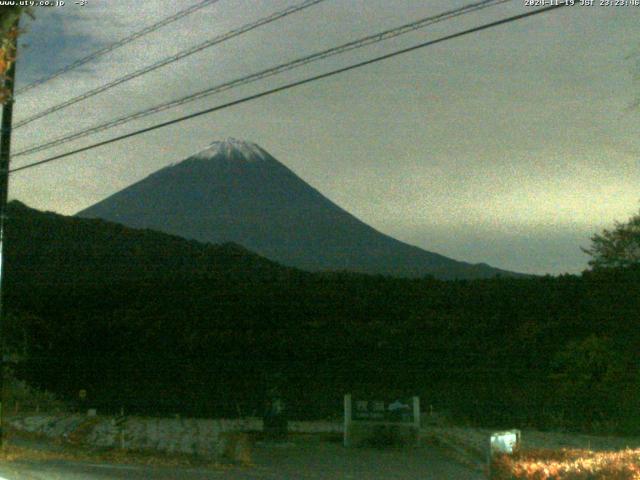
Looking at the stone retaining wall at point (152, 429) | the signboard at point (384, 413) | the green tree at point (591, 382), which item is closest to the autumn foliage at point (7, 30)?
the stone retaining wall at point (152, 429)

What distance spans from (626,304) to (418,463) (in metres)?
11.7

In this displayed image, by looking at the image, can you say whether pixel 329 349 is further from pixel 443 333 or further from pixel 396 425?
pixel 396 425

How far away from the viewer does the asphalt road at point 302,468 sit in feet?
43.4

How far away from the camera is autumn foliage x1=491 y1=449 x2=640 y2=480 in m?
8.84

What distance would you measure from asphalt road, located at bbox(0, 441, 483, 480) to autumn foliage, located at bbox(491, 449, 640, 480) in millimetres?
4786

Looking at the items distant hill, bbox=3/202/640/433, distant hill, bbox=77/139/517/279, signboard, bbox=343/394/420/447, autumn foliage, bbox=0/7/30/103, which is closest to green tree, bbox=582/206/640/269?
distant hill, bbox=3/202/640/433

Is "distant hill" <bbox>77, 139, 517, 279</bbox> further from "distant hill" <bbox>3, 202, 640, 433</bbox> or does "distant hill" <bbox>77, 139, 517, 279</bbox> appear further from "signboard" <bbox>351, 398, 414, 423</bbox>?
"signboard" <bbox>351, 398, 414, 423</bbox>

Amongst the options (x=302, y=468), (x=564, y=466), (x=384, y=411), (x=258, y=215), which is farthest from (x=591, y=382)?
(x=258, y=215)

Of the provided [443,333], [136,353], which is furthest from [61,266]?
[443,333]

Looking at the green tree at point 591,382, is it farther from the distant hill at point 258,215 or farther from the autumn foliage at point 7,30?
the distant hill at point 258,215

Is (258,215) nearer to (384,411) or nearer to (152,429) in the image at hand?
(152,429)

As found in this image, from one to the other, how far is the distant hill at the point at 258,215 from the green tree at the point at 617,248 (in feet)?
129

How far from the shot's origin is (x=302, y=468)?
19.5m

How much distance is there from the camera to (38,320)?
34.2 metres
